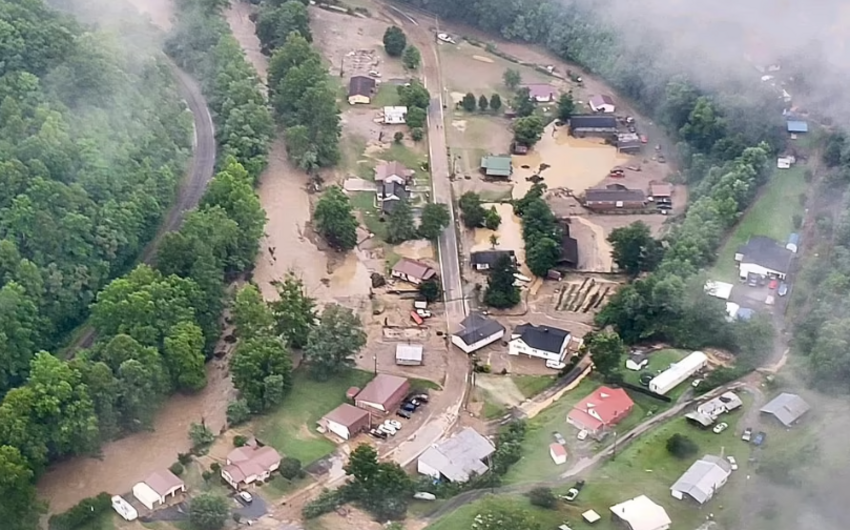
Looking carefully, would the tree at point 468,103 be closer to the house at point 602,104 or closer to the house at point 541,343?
the house at point 602,104

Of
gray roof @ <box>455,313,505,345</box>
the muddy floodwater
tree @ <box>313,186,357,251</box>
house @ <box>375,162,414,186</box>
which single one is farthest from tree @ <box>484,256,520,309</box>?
house @ <box>375,162,414,186</box>

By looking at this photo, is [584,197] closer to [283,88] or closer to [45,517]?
[283,88]

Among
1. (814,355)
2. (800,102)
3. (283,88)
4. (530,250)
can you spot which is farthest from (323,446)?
(800,102)

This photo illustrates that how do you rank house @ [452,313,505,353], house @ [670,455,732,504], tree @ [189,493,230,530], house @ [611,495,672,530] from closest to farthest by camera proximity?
house @ [611,495,672,530]
tree @ [189,493,230,530]
house @ [670,455,732,504]
house @ [452,313,505,353]

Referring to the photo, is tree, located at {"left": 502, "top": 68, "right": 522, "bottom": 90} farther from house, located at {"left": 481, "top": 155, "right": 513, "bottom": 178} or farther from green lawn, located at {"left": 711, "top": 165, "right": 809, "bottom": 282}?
green lawn, located at {"left": 711, "top": 165, "right": 809, "bottom": 282}

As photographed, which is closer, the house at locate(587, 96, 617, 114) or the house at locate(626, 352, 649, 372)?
the house at locate(626, 352, 649, 372)

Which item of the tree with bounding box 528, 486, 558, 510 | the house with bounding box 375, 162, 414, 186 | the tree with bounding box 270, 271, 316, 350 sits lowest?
the tree with bounding box 270, 271, 316, 350

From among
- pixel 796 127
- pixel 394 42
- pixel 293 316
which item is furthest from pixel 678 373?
pixel 394 42

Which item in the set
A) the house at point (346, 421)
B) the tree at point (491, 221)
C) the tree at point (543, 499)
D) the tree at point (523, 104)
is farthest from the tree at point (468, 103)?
the tree at point (543, 499)
